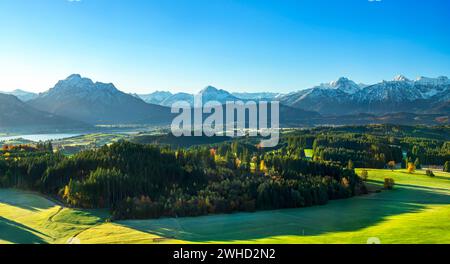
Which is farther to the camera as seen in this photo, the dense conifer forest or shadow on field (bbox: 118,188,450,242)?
the dense conifer forest

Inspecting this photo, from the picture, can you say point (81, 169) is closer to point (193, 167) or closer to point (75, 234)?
point (193, 167)

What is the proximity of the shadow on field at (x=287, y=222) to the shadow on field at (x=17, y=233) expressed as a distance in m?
13.8

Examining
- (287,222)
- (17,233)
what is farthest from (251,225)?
(17,233)

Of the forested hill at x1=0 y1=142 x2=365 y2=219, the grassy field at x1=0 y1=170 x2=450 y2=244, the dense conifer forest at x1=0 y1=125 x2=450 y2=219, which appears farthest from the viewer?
the forested hill at x1=0 y1=142 x2=365 y2=219

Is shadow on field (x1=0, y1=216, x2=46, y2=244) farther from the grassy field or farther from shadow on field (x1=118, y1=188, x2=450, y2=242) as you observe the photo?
shadow on field (x1=118, y1=188, x2=450, y2=242)

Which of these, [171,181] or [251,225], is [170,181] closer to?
[171,181]

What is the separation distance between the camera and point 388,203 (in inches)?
3332

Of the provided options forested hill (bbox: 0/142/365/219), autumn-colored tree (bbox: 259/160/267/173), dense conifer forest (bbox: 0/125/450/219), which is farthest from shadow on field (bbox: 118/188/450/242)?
autumn-colored tree (bbox: 259/160/267/173)

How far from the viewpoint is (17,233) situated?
55469 millimetres

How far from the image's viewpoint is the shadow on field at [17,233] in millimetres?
51938

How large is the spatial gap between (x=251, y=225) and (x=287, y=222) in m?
6.49

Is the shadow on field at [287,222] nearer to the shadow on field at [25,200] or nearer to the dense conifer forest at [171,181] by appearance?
the dense conifer forest at [171,181]

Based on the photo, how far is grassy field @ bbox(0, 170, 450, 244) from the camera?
50.3 m
